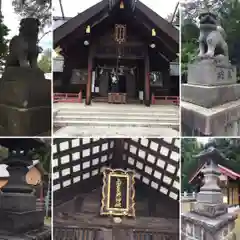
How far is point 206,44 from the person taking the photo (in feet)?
5.70

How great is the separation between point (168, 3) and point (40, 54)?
705 millimetres

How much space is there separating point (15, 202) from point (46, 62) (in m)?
0.70

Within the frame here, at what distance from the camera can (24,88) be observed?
1672 mm

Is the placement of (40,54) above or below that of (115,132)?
above

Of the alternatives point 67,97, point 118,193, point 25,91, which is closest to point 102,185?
point 118,193

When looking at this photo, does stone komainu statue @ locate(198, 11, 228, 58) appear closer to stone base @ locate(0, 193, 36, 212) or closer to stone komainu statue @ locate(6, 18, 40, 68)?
stone komainu statue @ locate(6, 18, 40, 68)

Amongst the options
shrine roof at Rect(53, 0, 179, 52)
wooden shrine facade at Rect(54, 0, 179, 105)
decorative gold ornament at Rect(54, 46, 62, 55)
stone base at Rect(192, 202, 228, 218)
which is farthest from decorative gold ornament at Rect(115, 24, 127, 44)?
stone base at Rect(192, 202, 228, 218)

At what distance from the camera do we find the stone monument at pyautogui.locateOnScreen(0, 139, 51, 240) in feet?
5.23

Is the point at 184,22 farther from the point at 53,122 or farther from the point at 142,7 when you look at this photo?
the point at 53,122

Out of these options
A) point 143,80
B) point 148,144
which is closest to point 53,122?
point 148,144

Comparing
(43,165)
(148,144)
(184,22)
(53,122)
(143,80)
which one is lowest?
(43,165)

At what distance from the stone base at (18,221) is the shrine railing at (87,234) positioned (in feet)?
0.40

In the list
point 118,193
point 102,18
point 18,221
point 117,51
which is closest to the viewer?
point 18,221

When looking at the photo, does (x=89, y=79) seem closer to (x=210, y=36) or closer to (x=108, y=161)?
(x=108, y=161)
